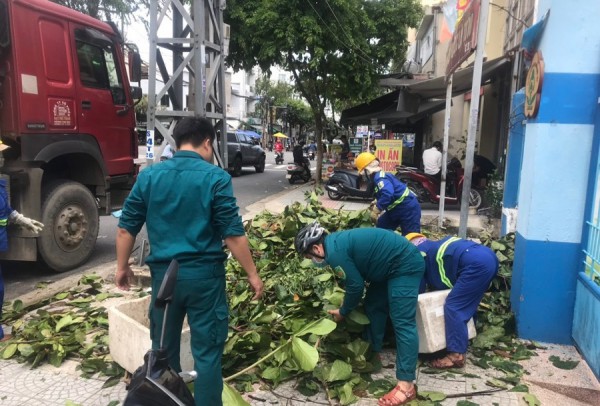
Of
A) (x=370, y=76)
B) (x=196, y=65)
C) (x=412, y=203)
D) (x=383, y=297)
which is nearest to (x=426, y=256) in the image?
(x=383, y=297)

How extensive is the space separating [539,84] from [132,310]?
3586mm

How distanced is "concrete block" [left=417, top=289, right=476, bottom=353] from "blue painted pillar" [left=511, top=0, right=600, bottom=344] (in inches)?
34.0

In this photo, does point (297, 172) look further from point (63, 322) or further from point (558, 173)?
point (558, 173)

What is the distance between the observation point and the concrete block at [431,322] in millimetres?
3438

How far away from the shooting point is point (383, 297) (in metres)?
3.58

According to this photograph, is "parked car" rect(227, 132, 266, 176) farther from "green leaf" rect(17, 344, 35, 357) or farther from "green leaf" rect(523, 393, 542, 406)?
"green leaf" rect(523, 393, 542, 406)

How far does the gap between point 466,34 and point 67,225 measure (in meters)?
5.12

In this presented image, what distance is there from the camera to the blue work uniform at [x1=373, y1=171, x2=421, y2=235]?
5496 millimetres

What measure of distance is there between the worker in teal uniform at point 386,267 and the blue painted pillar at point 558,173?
120 cm

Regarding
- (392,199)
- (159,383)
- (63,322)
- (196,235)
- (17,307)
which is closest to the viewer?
(159,383)

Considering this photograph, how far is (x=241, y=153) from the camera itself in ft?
64.7

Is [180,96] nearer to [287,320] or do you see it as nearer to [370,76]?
[287,320]

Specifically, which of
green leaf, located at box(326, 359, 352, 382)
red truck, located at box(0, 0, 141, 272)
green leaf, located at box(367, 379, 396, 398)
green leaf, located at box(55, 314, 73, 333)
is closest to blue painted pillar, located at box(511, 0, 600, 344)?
green leaf, located at box(367, 379, 396, 398)

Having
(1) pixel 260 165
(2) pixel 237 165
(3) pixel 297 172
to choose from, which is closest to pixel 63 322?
(3) pixel 297 172
